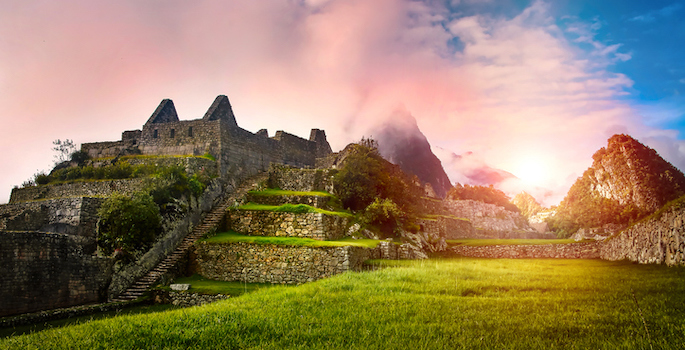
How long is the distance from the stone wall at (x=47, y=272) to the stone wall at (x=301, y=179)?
13009mm

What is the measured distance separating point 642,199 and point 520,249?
8082 millimetres

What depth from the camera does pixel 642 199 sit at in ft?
78.7

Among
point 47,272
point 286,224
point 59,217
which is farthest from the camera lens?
point 286,224

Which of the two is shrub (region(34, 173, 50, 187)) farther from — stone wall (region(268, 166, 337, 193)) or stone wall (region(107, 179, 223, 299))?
stone wall (region(268, 166, 337, 193))

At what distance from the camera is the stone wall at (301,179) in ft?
89.9

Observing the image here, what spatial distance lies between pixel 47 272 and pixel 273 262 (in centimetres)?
895

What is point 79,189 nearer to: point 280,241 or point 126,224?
point 126,224

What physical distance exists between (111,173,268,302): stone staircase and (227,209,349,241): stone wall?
44.2 inches

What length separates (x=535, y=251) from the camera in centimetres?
2638

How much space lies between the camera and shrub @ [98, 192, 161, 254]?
59.1 feet

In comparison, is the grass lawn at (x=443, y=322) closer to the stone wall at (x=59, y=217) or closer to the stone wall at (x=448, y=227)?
the stone wall at (x=59, y=217)

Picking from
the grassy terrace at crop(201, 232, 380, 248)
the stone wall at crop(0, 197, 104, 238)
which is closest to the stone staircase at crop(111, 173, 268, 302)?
the grassy terrace at crop(201, 232, 380, 248)

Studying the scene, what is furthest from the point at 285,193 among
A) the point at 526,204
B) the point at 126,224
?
the point at 526,204

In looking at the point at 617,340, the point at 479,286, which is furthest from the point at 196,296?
the point at 617,340
